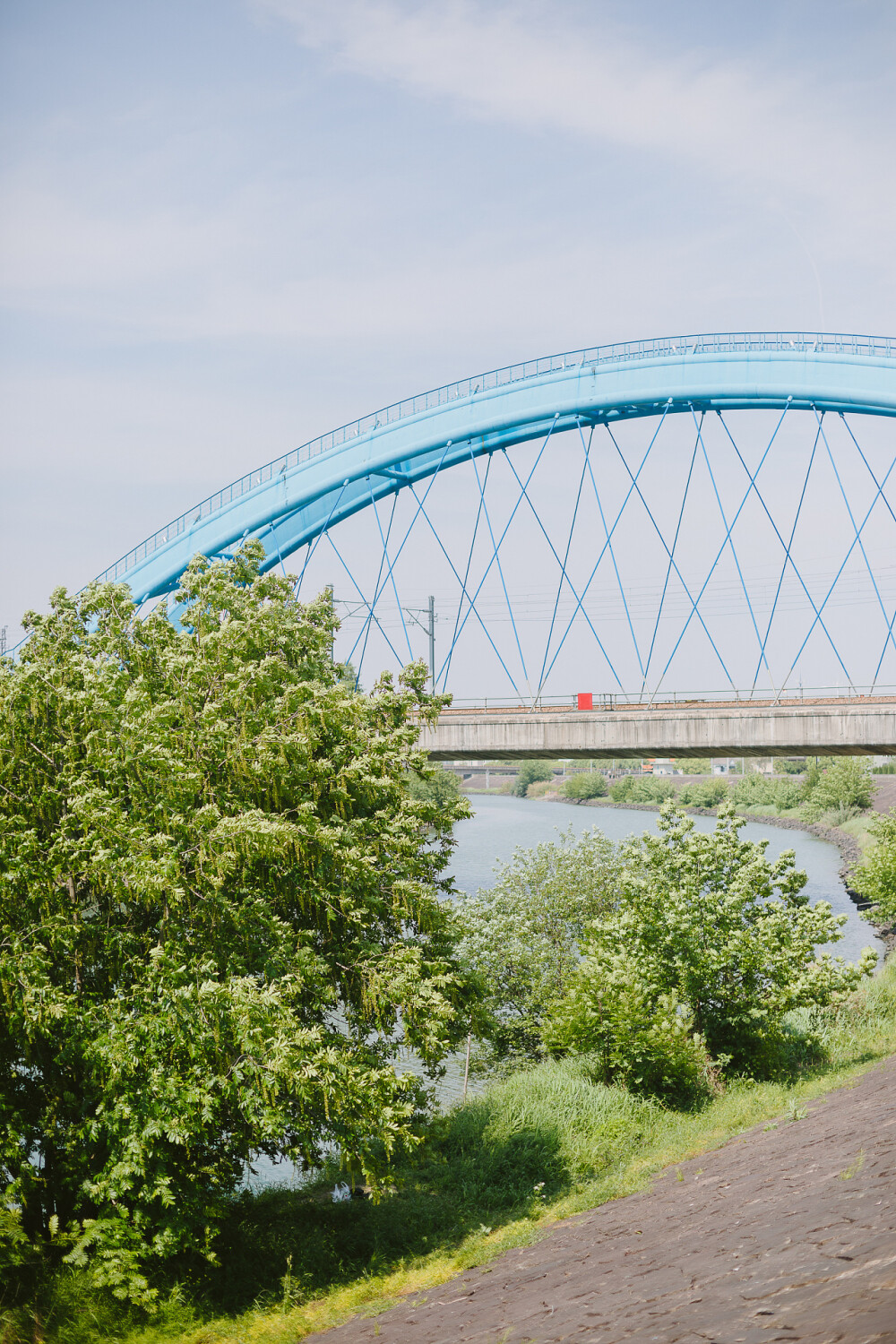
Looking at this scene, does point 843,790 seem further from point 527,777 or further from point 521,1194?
point 521,1194

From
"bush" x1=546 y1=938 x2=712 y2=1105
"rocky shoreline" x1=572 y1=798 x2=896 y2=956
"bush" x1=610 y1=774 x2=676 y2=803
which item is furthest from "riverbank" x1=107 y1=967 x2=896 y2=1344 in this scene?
"bush" x1=610 y1=774 x2=676 y2=803

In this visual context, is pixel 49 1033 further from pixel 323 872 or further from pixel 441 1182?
pixel 441 1182

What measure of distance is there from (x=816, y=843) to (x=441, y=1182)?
195ft

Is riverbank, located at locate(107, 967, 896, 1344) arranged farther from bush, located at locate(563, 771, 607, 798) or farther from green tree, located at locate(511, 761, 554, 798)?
green tree, located at locate(511, 761, 554, 798)

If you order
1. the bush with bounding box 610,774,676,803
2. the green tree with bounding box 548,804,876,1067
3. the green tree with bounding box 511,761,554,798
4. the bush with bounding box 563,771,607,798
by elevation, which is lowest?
the green tree with bounding box 548,804,876,1067

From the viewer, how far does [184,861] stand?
12.8 m

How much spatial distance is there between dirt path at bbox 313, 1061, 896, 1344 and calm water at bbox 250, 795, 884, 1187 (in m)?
5.94

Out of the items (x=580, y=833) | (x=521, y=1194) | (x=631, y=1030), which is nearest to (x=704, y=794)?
(x=580, y=833)

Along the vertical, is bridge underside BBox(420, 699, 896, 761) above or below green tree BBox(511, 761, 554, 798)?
below

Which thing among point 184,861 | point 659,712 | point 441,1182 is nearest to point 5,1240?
point 184,861

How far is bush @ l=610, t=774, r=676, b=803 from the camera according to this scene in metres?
105

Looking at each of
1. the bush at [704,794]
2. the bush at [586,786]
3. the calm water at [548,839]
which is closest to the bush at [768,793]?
the bush at [704,794]

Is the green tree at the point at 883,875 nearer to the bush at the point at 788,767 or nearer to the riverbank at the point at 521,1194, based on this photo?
A: the riverbank at the point at 521,1194

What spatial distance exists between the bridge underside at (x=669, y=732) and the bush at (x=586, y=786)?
265ft
